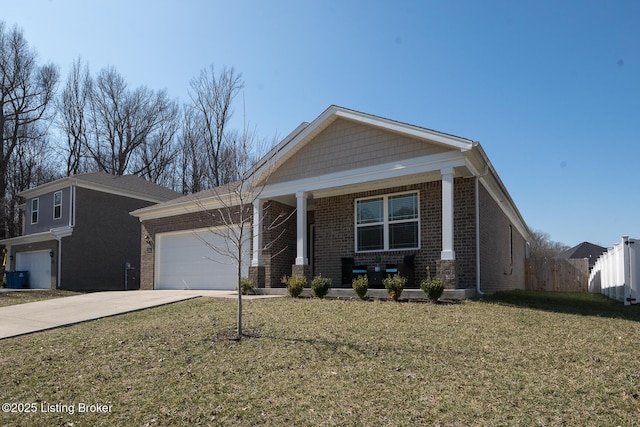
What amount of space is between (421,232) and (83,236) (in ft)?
58.6

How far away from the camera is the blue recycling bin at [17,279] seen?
2320 centimetres

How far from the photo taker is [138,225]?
24.4 m

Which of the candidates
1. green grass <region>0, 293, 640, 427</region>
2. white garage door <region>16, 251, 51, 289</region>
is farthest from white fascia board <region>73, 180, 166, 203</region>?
green grass <region>0, 293, 640, 427</region>

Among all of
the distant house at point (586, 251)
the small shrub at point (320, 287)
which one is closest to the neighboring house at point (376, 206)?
the small shrub at point (320, 287)

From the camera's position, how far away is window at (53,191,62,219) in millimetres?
23094

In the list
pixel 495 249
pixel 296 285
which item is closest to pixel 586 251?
pixel 495 249

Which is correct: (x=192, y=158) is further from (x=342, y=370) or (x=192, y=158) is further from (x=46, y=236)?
(x=342, y=370)

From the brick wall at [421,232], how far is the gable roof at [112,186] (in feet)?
47.9

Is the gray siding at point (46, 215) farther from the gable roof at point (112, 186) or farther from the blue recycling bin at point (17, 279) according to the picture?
the blue recycling bin at point (17, 279)

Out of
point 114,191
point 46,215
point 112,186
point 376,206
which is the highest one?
point 112,186

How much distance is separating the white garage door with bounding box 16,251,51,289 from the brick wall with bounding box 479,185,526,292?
67.6ft

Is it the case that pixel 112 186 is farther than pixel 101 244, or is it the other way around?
pixel 112 186

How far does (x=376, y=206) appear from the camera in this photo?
42.5 feet

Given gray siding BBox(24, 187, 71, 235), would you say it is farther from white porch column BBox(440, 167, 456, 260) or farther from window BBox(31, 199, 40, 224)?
white porch column BBox(440, 167, 456, 260)
